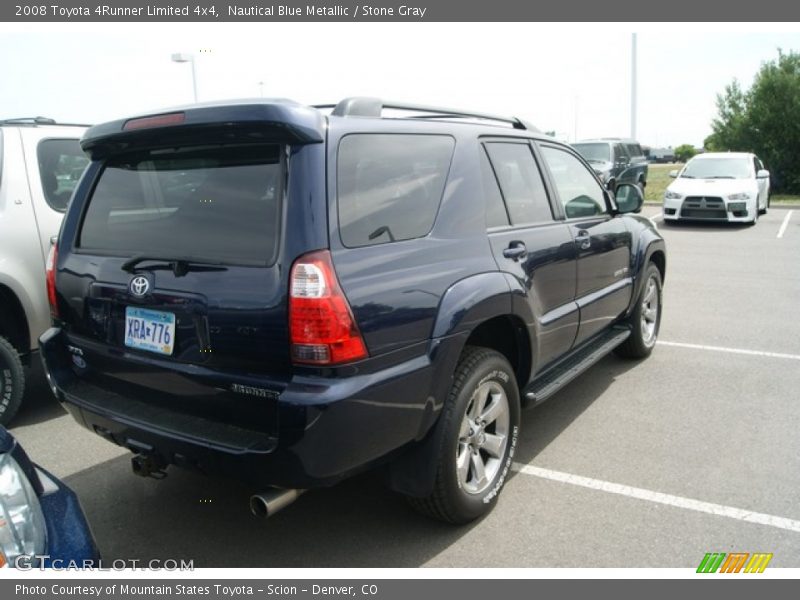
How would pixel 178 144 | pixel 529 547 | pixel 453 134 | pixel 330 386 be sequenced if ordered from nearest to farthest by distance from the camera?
pixel 330 386
pixel 178 144
pixel 529 547
pixel 453 134

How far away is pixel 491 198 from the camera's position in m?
3.38

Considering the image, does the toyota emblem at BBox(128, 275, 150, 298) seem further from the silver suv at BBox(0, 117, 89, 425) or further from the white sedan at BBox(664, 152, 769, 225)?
the white sedan at BBox(664, 152, 769, 225)

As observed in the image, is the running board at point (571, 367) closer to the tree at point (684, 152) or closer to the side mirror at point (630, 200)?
the side mirror at point (630, 200)

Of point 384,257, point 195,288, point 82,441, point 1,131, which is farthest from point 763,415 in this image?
point 1,131

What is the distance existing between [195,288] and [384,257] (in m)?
0.76

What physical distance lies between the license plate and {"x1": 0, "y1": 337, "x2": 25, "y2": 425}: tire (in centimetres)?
200

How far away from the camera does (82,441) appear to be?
13.7 feet

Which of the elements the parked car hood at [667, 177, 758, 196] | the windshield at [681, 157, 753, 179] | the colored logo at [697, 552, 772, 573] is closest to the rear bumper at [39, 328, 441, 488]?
the colored logo at [697, 552, 772, 573]

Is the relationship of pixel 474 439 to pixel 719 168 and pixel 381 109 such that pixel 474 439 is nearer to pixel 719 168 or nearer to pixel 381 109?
pixel 381 109

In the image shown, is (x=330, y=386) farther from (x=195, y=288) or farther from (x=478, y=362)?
(x=478, y=362)

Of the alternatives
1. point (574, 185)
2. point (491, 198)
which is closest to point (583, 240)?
point (574, 185)

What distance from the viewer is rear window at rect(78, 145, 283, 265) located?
99.0 inches

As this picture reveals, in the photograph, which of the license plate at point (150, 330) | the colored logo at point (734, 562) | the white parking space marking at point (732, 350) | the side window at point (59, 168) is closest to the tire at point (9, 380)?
the side window at point (59, 168)

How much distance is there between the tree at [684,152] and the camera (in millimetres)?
67875
